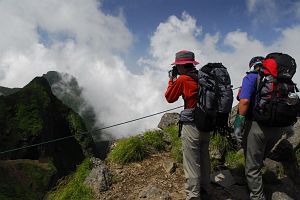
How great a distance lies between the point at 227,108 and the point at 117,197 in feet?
12.1

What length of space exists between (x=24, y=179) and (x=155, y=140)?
4143mm

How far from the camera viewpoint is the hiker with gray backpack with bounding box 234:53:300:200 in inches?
224

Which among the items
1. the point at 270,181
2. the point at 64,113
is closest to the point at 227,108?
the point at 270,181

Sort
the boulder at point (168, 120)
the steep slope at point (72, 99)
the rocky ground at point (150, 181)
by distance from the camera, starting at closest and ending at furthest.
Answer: the rocky ground at point (150, 181), the boulder at point (168, 120), the steep slope at point (72, 99)

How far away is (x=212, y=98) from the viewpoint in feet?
18.7

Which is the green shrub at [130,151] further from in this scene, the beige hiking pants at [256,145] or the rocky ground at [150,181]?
the beige hiking pants at [256,145]

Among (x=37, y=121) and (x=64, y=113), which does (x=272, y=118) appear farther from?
(x=64, y=113)

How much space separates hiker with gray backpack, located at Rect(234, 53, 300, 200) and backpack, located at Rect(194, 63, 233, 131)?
1.05 feet

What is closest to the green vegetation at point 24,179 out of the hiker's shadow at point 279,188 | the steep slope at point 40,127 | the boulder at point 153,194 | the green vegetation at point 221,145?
the steep slope at point 40,127

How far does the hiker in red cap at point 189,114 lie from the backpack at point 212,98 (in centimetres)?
17

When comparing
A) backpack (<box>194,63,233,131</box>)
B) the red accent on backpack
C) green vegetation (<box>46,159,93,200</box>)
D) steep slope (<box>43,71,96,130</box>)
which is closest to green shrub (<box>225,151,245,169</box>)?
backpack (<box>194,63,233,131</box>)

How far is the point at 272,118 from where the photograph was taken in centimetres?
568

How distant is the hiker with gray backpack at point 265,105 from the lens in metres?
5.68

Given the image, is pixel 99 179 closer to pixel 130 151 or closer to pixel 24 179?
pixel 130 151
